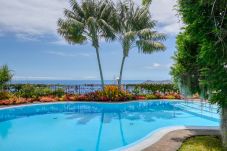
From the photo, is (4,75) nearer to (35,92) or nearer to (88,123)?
(35,92)

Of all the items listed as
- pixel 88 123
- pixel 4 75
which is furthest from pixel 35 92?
pixel 88 123

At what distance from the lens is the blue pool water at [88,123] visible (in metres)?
9.97

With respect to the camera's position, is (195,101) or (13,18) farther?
(13,18)

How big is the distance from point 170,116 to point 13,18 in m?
14.3

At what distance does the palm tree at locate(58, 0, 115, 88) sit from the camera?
2239 centimetres

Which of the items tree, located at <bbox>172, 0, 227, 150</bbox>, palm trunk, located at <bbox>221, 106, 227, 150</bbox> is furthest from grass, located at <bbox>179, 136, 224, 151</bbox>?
tree, located at <bbox>172, 0, 227, 150</bbox>

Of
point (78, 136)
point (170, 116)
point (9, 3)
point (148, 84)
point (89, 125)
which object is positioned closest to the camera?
point (78, 136)

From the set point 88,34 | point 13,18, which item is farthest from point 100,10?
point 13,18

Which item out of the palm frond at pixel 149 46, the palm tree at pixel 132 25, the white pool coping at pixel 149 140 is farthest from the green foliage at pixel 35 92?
the white pool coping at pixel 149 140

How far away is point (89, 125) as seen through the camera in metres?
13.3

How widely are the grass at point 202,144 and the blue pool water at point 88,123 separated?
2.61 m

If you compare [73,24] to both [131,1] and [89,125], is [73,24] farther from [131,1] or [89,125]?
[89,125]

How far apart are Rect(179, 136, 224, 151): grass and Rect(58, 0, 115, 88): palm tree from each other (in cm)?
1519

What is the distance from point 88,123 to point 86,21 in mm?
11002
